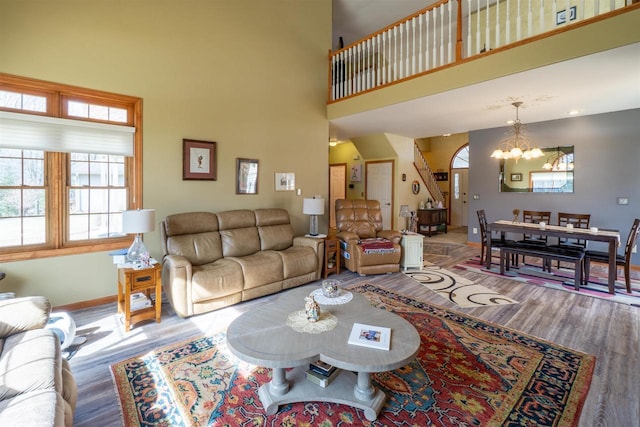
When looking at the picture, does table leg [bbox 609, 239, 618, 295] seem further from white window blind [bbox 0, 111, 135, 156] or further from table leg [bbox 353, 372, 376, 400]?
white window blind [bbox 0, 111, 135, 156]

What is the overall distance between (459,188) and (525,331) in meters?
8.65

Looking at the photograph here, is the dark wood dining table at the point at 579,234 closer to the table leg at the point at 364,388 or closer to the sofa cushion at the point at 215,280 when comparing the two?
the table leg at the point at 364,388

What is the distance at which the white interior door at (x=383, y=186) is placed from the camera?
790 cm

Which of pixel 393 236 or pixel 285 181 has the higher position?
pixel 285 181

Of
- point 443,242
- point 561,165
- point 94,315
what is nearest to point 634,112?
point 561,165

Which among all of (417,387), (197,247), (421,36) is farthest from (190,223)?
(421,36)

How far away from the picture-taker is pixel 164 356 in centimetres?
247

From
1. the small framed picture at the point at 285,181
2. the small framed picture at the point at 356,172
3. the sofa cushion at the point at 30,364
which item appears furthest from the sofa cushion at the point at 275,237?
the small framed picture at the point at 356,172

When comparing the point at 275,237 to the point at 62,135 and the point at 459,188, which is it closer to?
the point at 62,135

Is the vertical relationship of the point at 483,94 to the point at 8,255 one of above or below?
above

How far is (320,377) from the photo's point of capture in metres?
1.98

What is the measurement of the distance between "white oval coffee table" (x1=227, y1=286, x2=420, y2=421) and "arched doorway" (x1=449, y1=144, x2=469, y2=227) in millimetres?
9747

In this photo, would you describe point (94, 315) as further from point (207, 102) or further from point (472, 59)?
point (472, 59)

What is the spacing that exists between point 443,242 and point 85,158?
7.37 metres
